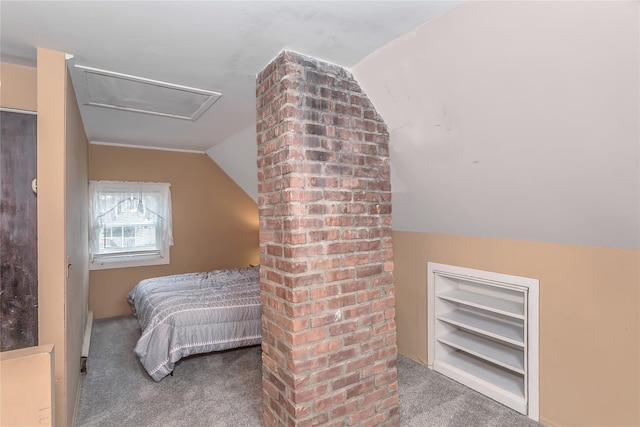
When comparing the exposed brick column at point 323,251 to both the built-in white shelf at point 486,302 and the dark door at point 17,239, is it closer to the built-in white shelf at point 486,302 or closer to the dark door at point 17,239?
the built-in white shelf at point 486,302

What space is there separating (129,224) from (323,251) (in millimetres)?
3773

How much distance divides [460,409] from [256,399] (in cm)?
143

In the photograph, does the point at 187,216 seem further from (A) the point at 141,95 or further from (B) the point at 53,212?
(B) the point at 53,212

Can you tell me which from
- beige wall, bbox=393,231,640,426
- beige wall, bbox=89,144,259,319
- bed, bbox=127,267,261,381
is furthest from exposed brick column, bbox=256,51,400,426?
beige wall, bbox=89,144,259,319

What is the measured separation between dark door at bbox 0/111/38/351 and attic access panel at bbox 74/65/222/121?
530 mm

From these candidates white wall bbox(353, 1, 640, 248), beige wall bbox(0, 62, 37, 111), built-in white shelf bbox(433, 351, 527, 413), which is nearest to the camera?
white wall bbox(353, 1, 640, 248)

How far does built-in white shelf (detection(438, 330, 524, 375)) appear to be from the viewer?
7.91 feet

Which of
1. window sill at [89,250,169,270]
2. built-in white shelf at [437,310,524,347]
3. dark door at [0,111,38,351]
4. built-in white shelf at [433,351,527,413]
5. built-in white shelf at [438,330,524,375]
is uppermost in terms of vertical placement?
dark door at [0,111,38,351]

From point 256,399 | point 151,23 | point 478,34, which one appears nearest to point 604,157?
point 478,34

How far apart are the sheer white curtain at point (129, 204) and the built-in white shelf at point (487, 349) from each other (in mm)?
3828

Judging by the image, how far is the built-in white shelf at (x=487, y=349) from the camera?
241 cm

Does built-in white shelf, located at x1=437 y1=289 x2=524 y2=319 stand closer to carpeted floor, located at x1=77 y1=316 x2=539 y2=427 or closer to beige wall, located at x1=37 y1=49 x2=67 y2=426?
carpeted floor, located at x1=77 y1=316 x2=539 y2=427

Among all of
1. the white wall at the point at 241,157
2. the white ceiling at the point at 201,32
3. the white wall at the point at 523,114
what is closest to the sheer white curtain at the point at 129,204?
the white wall at the point at 241,157

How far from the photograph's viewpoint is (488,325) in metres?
2.62
